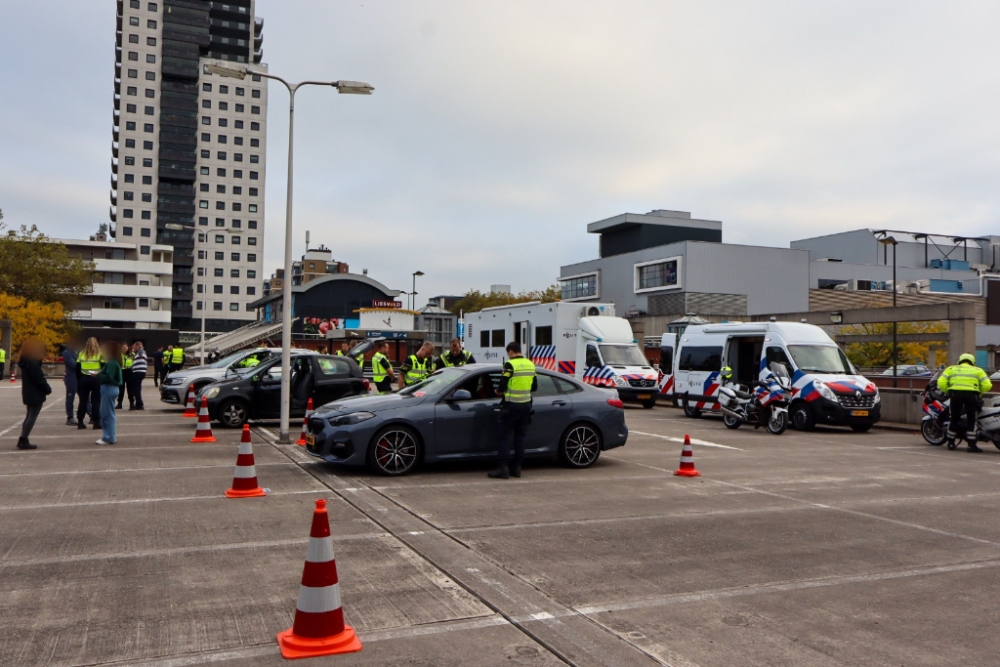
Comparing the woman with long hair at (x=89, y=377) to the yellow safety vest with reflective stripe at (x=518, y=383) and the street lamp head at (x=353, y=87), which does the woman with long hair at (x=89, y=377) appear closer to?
the street lamp head at (x=353, y=87)

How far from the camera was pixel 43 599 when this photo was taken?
17.6 feet

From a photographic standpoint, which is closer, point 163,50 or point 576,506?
point 576,506

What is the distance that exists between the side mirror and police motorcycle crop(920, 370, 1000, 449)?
984 centimetres

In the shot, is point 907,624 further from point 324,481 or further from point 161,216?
point 161,216

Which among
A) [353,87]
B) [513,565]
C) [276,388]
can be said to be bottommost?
[513,565]

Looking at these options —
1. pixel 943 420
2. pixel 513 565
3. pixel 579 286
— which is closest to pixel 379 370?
pixel 943 420

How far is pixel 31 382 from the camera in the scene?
40.5 ft

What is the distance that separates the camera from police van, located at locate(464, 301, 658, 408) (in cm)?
2606

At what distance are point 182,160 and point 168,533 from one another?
4464 inches

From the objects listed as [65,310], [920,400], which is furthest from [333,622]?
[65,310]

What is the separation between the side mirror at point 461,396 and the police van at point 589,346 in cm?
1498

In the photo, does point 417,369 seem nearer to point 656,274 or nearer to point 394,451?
point 394,451

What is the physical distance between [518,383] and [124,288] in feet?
295

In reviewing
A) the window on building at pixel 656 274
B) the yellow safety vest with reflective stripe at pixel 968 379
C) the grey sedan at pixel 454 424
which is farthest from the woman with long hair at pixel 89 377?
the window on building at pixel 656 274
